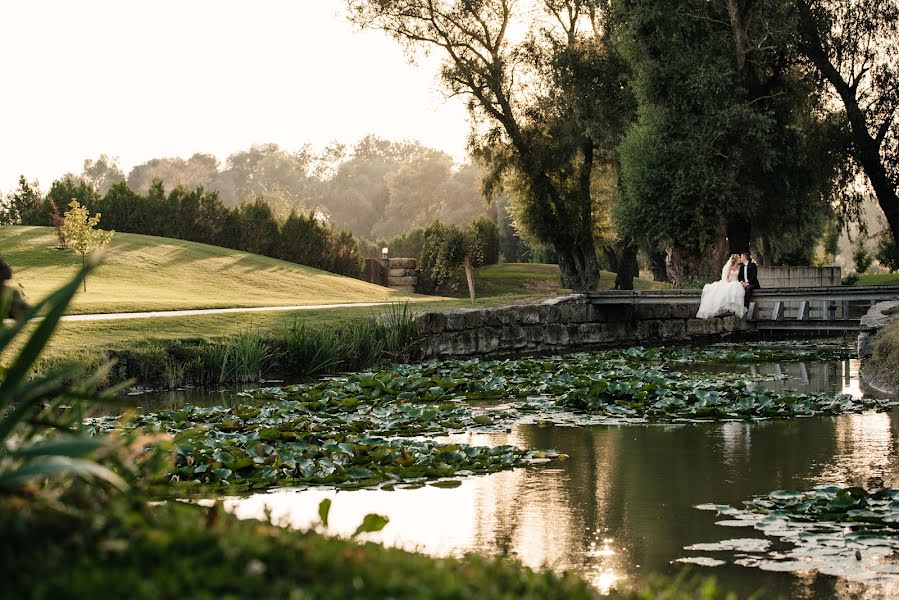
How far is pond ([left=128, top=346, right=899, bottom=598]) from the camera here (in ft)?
14.9

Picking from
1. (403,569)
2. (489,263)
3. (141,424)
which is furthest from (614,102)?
(403,569)

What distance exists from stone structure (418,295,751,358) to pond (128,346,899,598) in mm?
8482

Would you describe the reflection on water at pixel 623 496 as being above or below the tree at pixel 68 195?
below

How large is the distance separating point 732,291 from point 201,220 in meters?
19.8

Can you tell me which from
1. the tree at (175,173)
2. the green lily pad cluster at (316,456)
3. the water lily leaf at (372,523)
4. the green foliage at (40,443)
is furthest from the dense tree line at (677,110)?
the tree at (175,173)

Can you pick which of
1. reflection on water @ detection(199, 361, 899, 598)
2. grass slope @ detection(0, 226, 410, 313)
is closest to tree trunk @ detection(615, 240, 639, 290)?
grass slope @ detection(0, 226, 410, 313)

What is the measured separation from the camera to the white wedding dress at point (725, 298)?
18.9 m

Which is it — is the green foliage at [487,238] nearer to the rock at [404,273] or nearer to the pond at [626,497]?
the rock at [404,273]

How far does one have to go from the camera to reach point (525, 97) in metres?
28.7

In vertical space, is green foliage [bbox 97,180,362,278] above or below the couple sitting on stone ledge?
above

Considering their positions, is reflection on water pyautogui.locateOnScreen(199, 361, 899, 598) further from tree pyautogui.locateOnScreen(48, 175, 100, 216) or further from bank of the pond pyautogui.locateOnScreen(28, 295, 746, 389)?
tree pyautogui.locateOnScreen(48, 175, 100, 216)

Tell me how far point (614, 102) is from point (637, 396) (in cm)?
1767

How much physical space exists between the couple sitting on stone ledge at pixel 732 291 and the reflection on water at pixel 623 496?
395 inches

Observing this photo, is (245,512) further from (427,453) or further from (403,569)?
(403,569)
